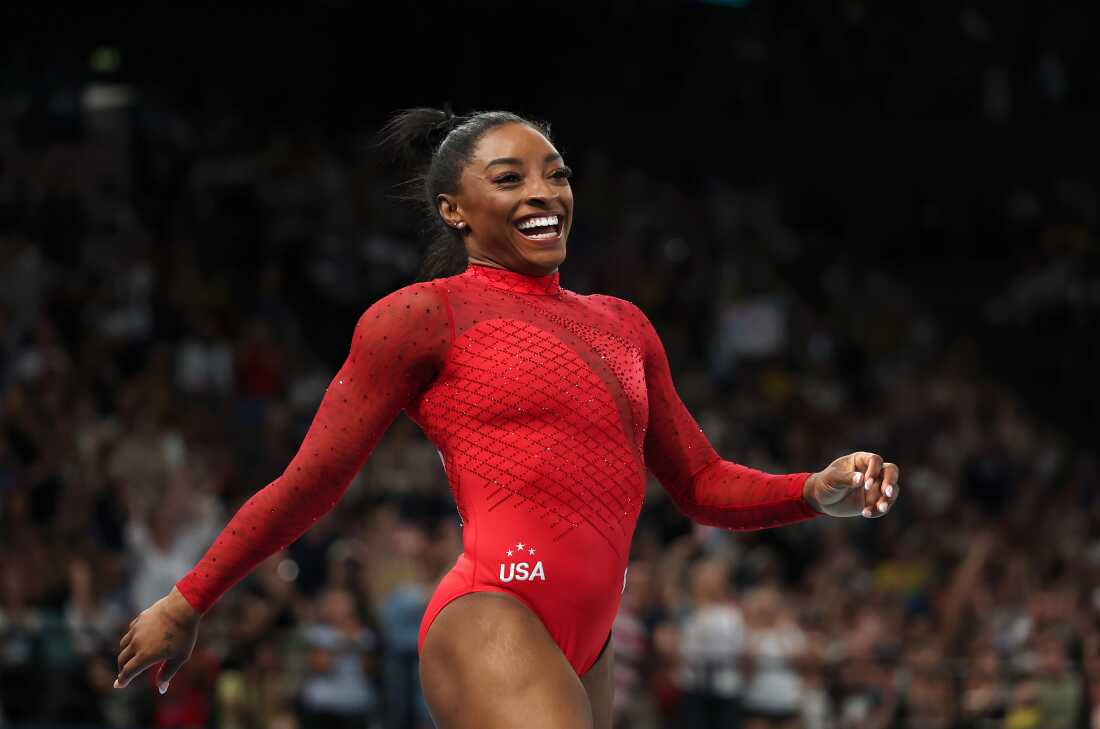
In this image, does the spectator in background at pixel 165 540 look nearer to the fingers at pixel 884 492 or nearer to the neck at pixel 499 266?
the neck at pixel 499 266

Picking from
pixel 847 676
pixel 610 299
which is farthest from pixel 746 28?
pixel 610 299

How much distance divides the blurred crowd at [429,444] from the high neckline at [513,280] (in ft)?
→ 15.6

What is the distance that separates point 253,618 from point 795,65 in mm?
9143

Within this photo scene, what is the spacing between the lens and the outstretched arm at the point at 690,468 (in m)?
3.66

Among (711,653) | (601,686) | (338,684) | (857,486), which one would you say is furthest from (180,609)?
(711,653)

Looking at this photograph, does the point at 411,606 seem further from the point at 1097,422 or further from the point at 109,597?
the point at 1097,422

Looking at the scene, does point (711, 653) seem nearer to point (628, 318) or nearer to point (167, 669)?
point (628, 318)

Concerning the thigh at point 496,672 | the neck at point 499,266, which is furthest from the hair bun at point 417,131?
the thigh at point 496,672

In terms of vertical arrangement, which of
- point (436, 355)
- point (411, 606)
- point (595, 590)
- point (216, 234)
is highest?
point (436, 355)

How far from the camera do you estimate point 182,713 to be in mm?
8312

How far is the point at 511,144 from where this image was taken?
3.55 m

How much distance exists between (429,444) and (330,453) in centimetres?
713

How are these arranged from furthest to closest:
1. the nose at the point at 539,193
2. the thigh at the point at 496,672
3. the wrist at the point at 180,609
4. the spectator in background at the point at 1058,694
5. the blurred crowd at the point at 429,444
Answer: the blurred crowd at the point at 429,444 → the spectator in background at the point at 1058,694 → the nose at the point at 539,193 → the wrist at the point at 180,609 → the thigh at the point at 496,672

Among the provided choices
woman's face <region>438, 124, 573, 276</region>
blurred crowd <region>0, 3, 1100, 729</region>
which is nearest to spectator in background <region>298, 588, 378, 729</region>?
blurred crowd <region>0, 3, 1100, 729</region>
